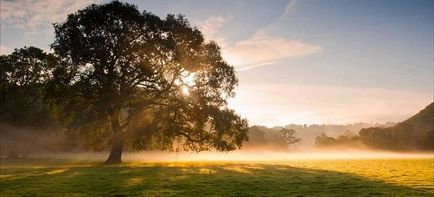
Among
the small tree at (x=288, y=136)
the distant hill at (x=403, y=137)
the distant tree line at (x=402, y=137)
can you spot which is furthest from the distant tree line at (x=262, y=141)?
the distant hill at (x=403, y=137)

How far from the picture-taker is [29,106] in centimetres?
7412

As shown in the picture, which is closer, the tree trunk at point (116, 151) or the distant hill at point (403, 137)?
the tree trunk at point (116, 151)

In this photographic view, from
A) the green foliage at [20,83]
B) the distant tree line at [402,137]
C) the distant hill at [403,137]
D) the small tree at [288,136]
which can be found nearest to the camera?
the green foliage at [20,83]

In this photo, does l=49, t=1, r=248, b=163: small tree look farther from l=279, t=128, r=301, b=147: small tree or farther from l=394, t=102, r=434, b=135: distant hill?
l=279, t=128, r=301, b=147: small tree

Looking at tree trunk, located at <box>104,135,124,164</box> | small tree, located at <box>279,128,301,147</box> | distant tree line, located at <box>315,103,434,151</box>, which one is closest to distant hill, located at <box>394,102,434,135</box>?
distant tree line, located at <box>315,103,434,151</box>

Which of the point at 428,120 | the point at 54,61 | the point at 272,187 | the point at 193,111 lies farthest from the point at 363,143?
the point at 272,187

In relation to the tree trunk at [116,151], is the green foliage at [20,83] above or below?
above

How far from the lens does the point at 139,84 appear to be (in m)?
44.8

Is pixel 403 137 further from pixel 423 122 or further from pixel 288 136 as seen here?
pixel 288 136

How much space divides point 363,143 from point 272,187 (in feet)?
343

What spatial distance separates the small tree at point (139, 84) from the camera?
4228 centimetres

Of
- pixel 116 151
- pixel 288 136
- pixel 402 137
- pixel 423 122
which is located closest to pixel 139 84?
pixel 116 151

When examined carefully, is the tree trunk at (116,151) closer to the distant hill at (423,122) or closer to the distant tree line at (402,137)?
the distant tree line at (402,137)

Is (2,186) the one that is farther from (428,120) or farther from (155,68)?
(428,120)
